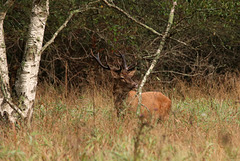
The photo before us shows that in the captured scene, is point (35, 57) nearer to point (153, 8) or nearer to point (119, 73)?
point (119, 73)

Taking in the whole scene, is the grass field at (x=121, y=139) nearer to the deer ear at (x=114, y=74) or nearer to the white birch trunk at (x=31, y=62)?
the white birch trunk at (x=31, y=62)

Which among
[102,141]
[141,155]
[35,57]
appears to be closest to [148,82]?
[35,57]

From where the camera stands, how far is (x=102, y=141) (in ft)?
12.7

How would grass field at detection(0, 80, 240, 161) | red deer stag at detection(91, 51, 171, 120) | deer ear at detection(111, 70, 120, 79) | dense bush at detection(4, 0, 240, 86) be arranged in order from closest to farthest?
grass field at detection(0, 80, 240, 161), red deer stag at detection(91, 51, 171, 120), deer ear at detection(111, 70, 120, 79), dense bush at detection(4, 0, 240, 86)

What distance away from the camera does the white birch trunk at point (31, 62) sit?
490cm

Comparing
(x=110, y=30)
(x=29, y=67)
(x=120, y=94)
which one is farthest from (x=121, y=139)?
(x=110, y=30)

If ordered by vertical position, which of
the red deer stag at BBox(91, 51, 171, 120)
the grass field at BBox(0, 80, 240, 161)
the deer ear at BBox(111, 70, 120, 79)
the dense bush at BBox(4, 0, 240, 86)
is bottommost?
the grass field at BBox(0, 80, 240, 161)

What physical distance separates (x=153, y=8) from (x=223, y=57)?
11.7 ft

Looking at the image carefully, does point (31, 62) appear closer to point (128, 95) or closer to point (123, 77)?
point (123, 77)

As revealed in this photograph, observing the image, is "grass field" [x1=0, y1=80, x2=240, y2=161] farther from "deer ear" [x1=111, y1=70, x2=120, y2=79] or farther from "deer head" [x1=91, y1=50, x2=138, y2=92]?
"deer ear" [x1=111, y1=70, x2=120, y2=79]

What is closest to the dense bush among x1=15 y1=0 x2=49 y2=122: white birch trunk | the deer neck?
the deer neck

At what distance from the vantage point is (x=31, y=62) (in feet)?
16.1

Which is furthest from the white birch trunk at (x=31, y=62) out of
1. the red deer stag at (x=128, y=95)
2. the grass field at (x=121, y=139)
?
the red deer stag at (x=128, y=95)

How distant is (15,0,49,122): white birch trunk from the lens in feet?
16.1
